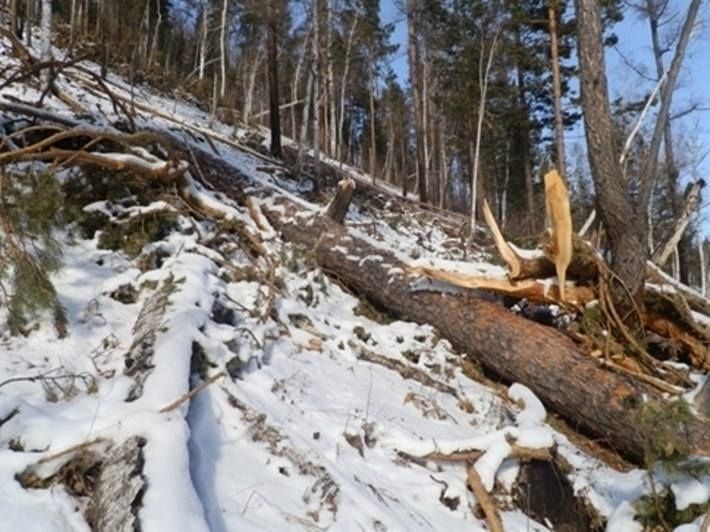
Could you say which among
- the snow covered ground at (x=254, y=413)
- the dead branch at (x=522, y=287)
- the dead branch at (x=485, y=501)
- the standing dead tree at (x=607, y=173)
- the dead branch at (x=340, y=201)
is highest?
the standing dead tree at (x=607, y=173)

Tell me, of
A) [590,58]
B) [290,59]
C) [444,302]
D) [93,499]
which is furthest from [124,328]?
[290,59]

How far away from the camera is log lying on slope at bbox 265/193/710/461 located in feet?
13.0

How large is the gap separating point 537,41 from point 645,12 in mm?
4293

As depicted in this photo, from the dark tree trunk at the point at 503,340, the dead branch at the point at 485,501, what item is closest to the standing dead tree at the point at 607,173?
the dark tree trunk at the point at 503,340

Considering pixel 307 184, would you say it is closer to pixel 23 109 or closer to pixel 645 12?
pixel 23 109

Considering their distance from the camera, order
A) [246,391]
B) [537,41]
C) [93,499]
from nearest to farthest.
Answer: [93,499], [246,391], [537,41]

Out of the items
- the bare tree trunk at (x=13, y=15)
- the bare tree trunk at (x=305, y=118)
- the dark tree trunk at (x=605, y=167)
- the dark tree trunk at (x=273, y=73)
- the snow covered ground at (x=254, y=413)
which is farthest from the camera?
the dark tree trunk at (x=273, y=73)

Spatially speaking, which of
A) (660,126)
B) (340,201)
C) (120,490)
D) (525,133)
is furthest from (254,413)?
(525,133)

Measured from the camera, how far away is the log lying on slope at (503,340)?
13.0 feet

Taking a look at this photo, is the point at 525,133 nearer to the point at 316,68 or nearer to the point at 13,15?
the point at 316,68

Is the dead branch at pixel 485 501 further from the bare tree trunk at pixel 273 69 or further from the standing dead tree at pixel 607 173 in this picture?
the bare tree trunk at pixel 273 69

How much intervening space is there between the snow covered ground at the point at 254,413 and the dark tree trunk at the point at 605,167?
5.19 feet

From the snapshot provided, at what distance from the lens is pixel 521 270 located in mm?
4980

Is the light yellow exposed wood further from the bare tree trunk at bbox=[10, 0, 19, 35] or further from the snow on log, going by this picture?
the bare tree trunk at bbox=[10, 0, 19, 35]
